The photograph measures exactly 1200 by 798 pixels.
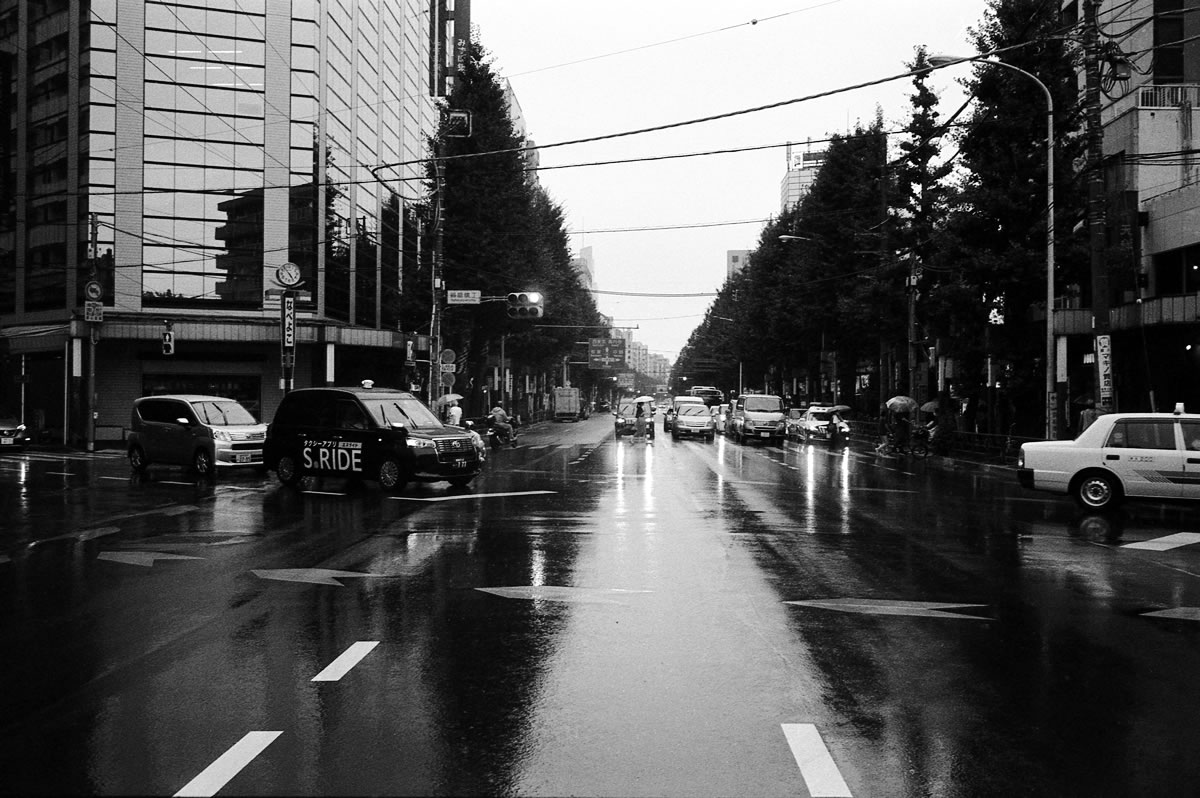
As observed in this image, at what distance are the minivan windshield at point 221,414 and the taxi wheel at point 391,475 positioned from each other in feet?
20.0

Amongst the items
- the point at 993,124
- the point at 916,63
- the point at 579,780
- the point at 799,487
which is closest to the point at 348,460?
the point at 799,487

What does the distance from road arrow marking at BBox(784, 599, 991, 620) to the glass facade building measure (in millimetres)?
33018

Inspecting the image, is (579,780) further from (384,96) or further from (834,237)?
(384,96)

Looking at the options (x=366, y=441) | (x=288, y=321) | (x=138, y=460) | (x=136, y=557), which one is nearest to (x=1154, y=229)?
(x=366, y=441)

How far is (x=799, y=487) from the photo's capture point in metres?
20.5

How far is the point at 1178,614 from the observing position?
8352 millimetres

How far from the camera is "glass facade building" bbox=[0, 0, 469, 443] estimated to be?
40.0 metres

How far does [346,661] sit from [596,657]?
162 cm

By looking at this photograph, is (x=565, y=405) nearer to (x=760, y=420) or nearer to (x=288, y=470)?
(x=760, y=420)

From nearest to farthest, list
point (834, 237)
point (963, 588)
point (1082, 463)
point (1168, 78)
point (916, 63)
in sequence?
point (963, 588)
point (1082, 463)
point (1168, 78)
point (916, 63)
point (834, 237)

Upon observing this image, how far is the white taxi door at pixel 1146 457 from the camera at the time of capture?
50.2ft

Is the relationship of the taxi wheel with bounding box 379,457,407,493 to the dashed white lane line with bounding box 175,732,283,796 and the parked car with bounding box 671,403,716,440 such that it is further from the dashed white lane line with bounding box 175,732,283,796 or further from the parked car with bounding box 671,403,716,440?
the parked car with bounding box 671,403,716,440

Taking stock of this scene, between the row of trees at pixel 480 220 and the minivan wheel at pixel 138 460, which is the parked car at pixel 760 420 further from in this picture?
the minivan wheel at pixel 138 460

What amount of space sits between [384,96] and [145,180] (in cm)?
1831
